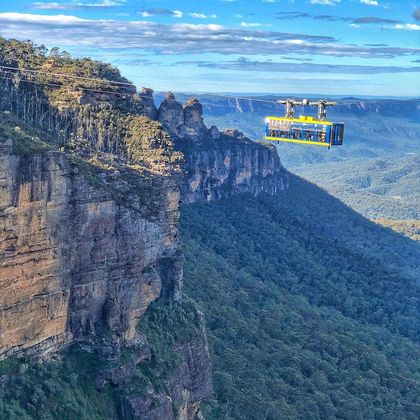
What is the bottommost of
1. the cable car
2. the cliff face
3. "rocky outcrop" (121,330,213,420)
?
"rocky outcrop" (121,330,213,420)

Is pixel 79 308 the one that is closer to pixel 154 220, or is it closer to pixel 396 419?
pixel 154 220

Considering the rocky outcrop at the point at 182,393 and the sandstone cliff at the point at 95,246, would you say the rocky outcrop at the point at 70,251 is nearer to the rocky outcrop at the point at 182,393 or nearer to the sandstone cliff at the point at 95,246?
the sandstone cliff at the point at 95,246

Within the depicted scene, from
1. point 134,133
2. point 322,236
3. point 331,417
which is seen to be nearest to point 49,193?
point 134,133

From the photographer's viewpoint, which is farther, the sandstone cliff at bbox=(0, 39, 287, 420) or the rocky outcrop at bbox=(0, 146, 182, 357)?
the sandstone cliff at bbox=(0, 39, 287, 420)

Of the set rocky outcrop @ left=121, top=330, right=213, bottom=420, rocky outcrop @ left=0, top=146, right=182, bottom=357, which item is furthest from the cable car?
rocky outcrop @ left=121, top=330, right=213, bottom=420

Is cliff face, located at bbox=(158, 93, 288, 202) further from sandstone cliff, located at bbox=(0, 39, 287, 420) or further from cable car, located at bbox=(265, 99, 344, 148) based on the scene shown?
cable car, located at bbox=(265, 99, 344, 148)

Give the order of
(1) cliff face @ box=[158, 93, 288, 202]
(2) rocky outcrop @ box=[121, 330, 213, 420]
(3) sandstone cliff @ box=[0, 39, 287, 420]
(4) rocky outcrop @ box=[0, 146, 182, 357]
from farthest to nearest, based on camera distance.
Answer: (1) cliff face @ box=[158, 93, 288, 202]
(2) rocky outcrop @ box=[121, 330, 213, 420]
(3) sandstone cliff @ box=[0, 39, 287, 420]
(4) rocky outcrop @ box=[0, 146, 182, 357]

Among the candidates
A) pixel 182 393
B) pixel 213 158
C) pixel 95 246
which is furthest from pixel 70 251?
pixel 213 158
